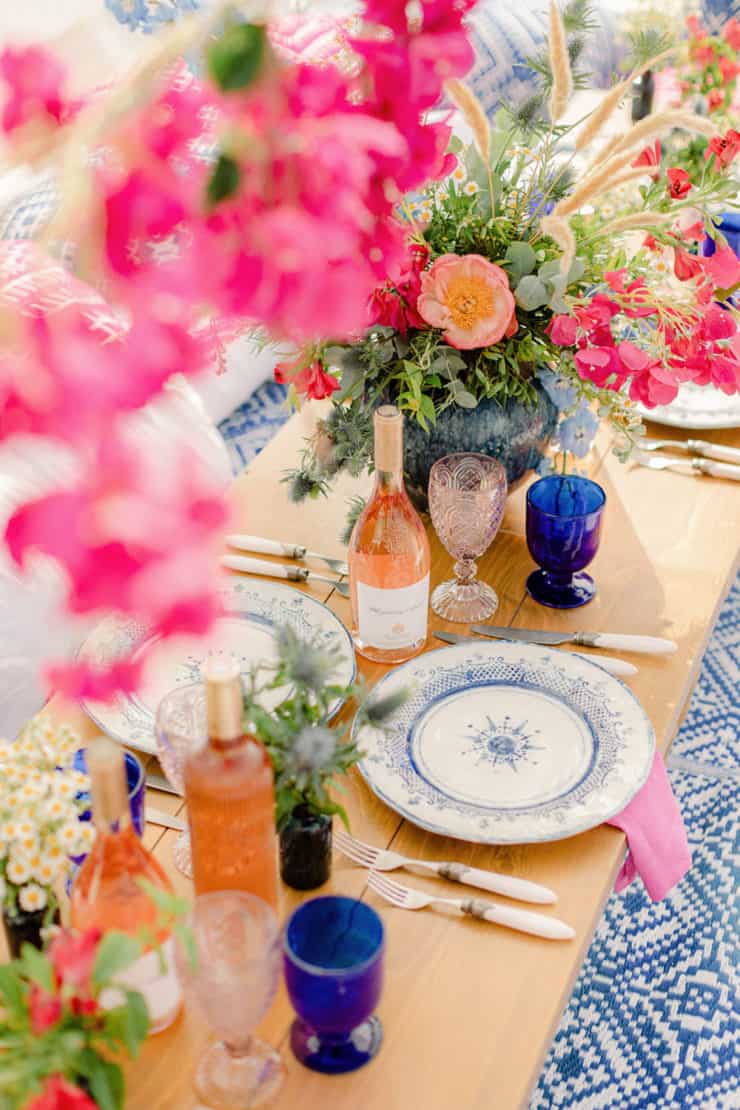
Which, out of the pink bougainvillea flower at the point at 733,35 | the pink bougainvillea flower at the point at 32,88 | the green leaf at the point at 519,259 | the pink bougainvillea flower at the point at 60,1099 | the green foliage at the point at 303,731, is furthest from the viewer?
the pink bougainvillea flower at the point at 733,35

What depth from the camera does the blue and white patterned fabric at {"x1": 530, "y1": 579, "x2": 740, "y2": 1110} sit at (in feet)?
4.99

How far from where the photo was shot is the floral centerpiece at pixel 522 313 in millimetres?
1232

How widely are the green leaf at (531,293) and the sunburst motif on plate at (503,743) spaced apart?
44cm

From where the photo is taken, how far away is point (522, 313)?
132 cm

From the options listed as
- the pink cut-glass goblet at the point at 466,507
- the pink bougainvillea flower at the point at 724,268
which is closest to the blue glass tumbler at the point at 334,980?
the pink cut-glass goblet at the point at 466,507

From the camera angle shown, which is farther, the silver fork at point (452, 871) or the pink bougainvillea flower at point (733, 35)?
the pink bougainvillea flower at point (733, 35)

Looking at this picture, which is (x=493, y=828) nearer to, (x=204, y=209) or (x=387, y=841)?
(x=387, y=841)

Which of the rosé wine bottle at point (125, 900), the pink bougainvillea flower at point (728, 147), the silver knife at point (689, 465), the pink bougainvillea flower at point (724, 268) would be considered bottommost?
the silver knife at point (689, 465)

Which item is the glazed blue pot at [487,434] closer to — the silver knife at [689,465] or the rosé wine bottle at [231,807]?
the silver knife at [689,465]

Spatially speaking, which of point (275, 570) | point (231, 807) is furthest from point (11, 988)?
point (275, 570)

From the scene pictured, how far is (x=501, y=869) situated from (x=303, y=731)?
268mm

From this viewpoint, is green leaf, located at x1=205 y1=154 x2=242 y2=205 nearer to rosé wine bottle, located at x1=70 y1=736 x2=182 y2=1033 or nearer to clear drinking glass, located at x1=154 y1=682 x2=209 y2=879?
rosé wine bottle, located at x1=70 y1=736 x2=182 y2=1033

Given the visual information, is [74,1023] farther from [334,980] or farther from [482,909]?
[482,909]

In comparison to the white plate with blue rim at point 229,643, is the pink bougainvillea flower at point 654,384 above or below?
above
